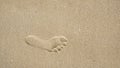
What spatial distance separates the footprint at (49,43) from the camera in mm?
913

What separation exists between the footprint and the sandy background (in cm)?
2

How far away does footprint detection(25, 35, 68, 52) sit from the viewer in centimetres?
91

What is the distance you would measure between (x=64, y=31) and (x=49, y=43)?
0.11 meters

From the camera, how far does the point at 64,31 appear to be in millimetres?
931

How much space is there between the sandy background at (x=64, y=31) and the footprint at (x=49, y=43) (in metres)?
0.02

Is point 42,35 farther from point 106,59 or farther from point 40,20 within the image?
point 106,59

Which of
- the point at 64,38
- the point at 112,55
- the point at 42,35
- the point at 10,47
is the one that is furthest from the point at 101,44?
the point at 10,47

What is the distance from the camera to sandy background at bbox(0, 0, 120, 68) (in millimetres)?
920

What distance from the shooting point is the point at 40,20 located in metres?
0.94

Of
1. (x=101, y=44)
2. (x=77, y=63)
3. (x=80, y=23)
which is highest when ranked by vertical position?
(x=80, y=23)

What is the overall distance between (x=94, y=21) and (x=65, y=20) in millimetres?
162

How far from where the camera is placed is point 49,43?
3.02 feet

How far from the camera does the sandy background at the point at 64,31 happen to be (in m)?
0.92

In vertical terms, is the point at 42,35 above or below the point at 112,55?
above
